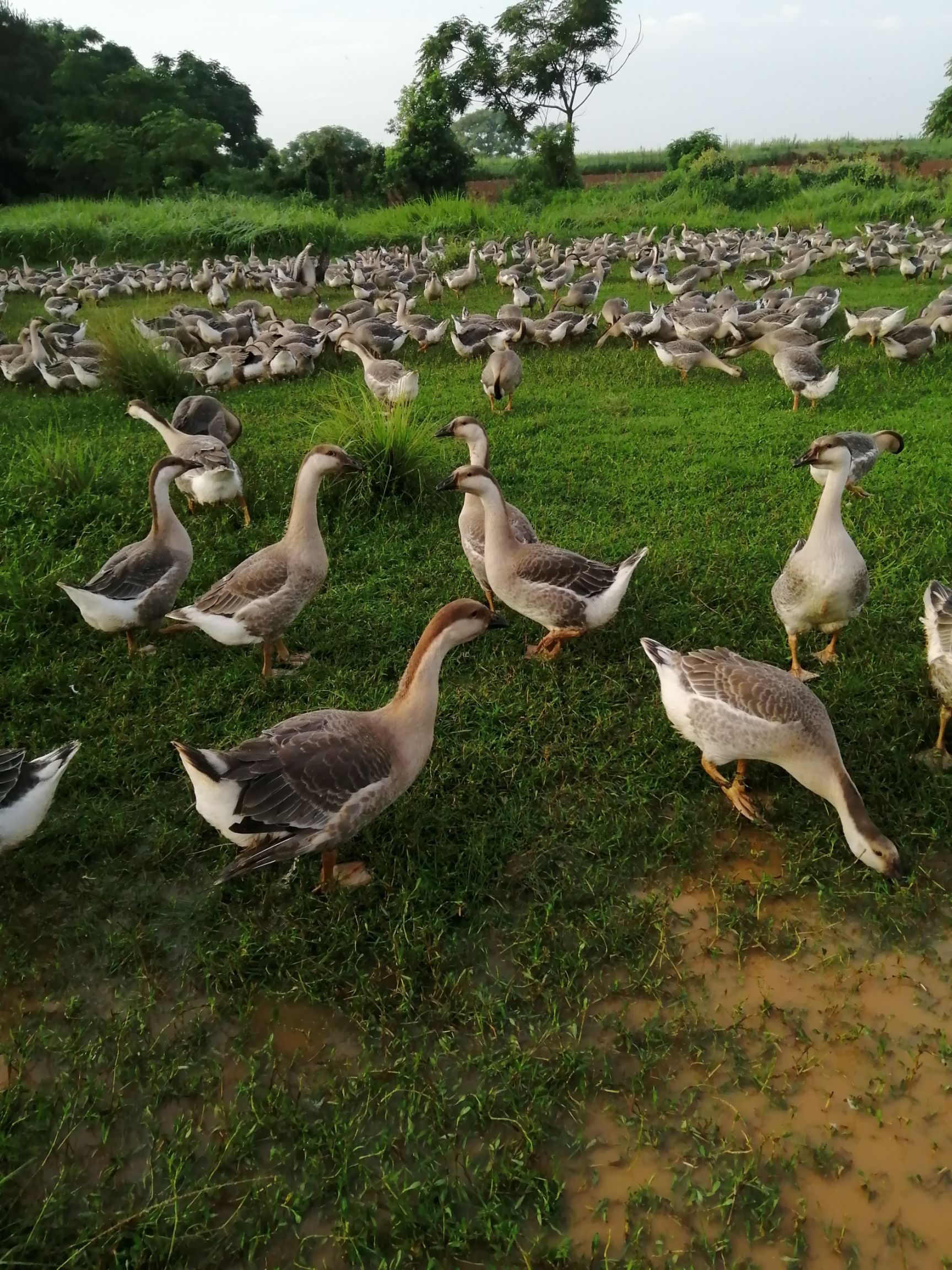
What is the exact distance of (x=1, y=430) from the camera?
945cm

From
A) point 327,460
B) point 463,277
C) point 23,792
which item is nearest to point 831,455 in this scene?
point 327,460

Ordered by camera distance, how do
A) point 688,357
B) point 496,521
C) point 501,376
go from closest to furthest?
point 496,521, point 501,376, point 688,357

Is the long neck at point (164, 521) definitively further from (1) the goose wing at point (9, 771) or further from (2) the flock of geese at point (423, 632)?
(1) the goose wing at point (9, 771)

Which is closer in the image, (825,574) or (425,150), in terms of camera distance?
(825,574)

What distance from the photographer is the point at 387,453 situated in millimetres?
7262

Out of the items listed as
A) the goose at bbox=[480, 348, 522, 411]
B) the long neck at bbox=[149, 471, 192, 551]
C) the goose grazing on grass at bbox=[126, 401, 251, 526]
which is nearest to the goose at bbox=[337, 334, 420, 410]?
the goose at bbox=[480, 348, 522, 411]

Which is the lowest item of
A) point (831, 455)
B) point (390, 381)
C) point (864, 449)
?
point (864, 449)

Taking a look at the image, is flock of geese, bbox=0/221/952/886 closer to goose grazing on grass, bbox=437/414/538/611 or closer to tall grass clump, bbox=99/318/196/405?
goose grazing on grass, bbox=437/414/538/611

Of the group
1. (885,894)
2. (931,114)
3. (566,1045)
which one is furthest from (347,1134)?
(931,114)

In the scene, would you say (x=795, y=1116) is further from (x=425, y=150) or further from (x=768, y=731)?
(x=425, y=150)

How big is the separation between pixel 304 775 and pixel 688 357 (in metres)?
9.66

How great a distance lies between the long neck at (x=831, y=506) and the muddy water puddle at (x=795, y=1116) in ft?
8.09

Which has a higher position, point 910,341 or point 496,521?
point 910,341

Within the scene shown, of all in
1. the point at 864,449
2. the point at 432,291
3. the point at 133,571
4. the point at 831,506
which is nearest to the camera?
the point at 831,506
